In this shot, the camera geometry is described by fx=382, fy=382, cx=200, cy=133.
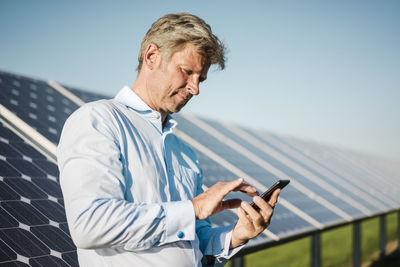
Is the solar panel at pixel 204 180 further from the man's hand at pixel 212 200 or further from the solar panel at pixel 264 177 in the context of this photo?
the man's hand at pixel 212 200

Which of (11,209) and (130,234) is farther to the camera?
(11,209)

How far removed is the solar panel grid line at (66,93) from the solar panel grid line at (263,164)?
3221 mm

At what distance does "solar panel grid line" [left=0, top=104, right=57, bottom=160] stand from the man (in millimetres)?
1484

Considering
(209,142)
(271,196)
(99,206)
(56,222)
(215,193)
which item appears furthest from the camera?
(209,142)

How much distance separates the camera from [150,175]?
186 centimetres

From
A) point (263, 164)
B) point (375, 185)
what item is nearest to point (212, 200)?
point (263, 164)

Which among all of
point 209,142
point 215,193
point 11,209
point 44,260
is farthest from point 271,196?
point 209,142

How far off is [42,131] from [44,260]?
5.74 ft

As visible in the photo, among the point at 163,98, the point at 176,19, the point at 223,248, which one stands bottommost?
the point at 223,248

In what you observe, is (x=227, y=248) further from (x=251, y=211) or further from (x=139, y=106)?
(x=139, y=106)

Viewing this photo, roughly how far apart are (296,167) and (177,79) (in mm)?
6999

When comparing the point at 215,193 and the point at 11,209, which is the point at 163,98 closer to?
the point at 215,193

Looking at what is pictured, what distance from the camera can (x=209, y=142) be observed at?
6941 mm

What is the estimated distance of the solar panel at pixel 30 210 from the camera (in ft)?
6.91
